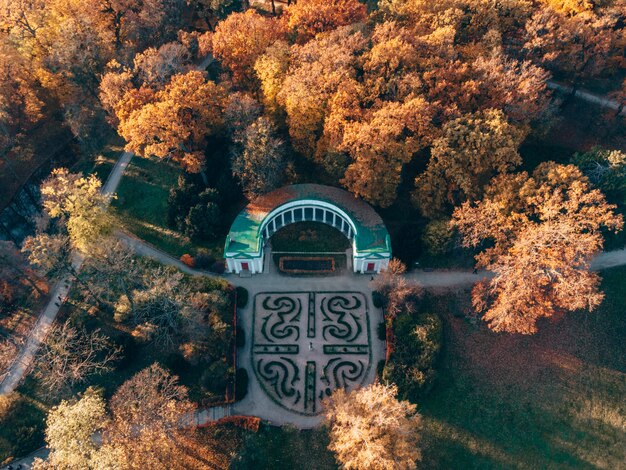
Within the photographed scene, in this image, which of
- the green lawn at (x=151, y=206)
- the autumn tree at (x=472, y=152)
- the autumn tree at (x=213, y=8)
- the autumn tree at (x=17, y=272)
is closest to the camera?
the autumn tree at (x=472, y=152)

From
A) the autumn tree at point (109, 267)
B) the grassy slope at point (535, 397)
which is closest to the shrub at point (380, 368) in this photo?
the grassy slope at point (535, 397)

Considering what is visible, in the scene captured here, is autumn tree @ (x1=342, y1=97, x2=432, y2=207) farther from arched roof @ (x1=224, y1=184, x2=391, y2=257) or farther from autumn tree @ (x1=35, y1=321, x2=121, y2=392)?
autumn tree @ (x1=35, y1=321, x2=121, y2=392)

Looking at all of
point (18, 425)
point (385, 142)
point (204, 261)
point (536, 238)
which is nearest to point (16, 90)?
point (204, 261)

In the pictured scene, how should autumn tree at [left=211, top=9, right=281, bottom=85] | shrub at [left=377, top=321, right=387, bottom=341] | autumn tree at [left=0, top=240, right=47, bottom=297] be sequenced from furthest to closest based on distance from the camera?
autumn tree at [left=211, top=9, right=281, bottom=85]
autumn tree at [left=0, top=240, right=47, bottom=297]
shrub at [left=377, top=321, right=387, bottom=341]

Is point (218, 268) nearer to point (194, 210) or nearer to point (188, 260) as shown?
point (188, 260)

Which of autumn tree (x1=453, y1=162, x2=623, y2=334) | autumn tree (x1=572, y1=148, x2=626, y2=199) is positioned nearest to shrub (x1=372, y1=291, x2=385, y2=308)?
autumn tree (x1=453, y1=162, x2=623, y2=334)

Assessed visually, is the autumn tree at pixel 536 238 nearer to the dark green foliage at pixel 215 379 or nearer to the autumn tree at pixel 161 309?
the dark green foliage at pixel 215 379

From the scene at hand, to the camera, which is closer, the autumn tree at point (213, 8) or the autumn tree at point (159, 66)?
the autumn tree at point (159, 66)
